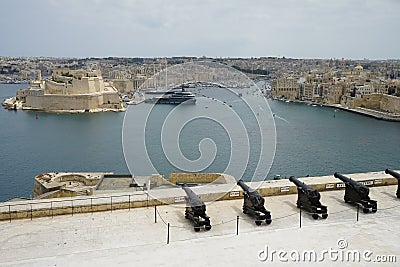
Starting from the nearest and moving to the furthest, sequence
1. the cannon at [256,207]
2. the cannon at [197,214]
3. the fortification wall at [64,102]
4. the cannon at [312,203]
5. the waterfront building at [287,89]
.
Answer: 1. the cannon at [197,214]
2. the cannon at [256,207]
3. the cannon at [312,203]
4. the fortification wall at [64,102]
5. the waterfront building at [287,89]

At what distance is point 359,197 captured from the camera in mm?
4535

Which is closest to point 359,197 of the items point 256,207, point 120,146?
point 256,207

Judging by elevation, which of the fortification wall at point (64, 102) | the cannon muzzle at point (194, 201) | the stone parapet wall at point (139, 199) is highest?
the cannon muzzle at point (194, 201)

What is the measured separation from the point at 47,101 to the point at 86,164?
23.2 meters

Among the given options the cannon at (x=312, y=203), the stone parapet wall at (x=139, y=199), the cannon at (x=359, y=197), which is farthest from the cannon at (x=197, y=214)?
the cannon at (x=359, y=197)

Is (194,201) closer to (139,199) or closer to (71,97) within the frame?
(139,199)

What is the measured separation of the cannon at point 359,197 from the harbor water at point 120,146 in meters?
9.65

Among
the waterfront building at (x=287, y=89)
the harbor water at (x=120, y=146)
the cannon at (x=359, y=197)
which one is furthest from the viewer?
the waterfront building at (x=287, y=89)

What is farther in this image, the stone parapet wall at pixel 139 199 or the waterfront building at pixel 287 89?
the waterfront building at pixel 287 89

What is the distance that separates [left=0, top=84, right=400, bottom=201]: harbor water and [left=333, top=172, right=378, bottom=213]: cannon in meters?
9.65

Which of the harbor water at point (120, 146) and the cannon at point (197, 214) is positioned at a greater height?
the cannon at point (197, 214)

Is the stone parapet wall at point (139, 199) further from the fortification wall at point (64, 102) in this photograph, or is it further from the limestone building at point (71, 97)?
the fortification wall at point (64, 102)

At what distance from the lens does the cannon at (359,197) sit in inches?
175

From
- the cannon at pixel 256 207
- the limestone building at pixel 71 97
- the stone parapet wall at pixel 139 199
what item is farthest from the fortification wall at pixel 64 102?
the cannon at pixel 256 207
